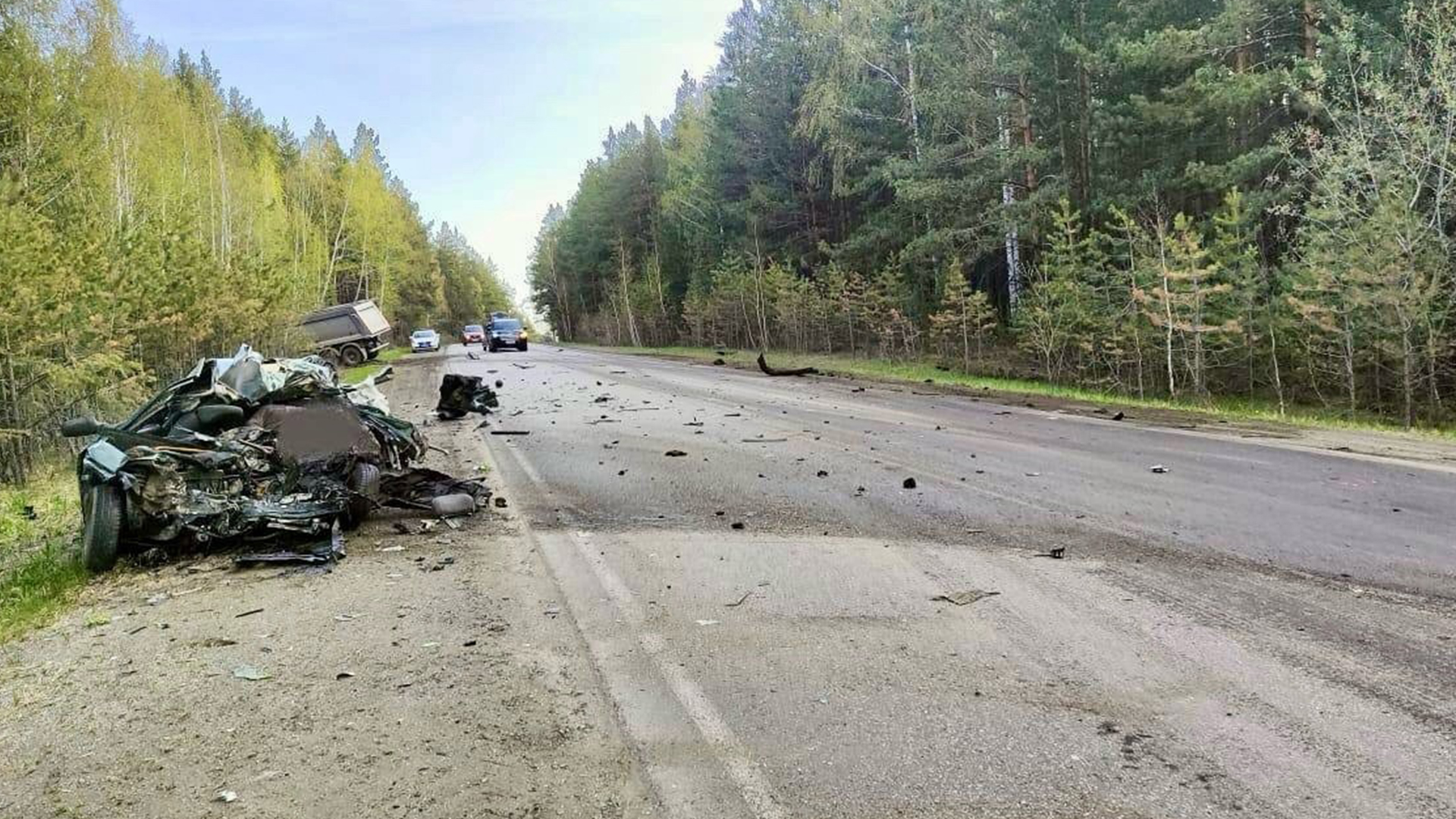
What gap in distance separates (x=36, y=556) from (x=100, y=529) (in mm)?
1397

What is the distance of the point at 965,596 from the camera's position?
4828mm

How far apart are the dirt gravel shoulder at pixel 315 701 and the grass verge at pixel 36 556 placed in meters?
0.26

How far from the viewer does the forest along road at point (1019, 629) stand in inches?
114

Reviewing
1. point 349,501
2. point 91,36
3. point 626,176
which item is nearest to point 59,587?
point 349,501

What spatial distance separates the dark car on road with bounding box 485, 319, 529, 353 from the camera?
140 feet

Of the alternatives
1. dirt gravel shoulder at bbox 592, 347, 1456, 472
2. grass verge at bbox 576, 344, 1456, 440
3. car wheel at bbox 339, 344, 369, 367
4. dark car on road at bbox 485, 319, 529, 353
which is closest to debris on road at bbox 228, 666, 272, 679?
dirt gravel shoulder at bbox 592, 347, 1456, 472

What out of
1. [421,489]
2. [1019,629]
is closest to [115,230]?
[421,489]

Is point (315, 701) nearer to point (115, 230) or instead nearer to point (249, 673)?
point (249, 673)

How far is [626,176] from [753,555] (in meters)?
59.1

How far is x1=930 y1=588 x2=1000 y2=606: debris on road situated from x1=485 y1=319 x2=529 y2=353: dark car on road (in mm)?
39987

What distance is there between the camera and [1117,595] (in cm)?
477

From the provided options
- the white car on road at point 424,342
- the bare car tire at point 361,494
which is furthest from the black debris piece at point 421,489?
the white car on road at point 424,342

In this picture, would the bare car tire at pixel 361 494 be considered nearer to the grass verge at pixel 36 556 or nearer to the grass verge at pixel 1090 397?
the grass verge at pixel 36 556

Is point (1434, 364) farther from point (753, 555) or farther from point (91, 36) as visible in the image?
point (91, 36)
